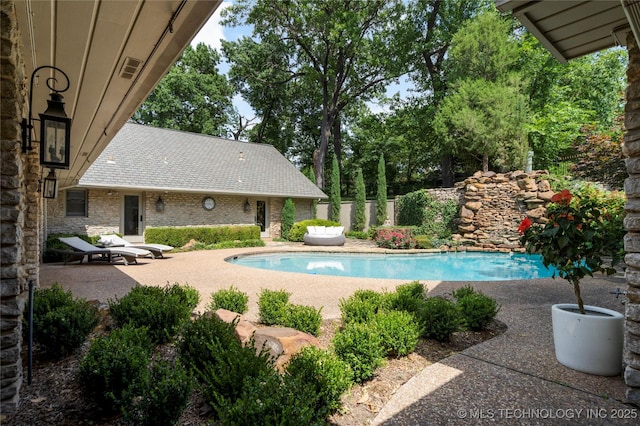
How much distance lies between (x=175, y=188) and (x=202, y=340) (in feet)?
44.2

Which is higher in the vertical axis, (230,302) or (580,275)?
(580,275)

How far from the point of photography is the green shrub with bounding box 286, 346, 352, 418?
8.25ft

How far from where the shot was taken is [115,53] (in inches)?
113

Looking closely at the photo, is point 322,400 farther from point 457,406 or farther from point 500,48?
point 500,48

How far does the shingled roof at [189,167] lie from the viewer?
14452 millimetres

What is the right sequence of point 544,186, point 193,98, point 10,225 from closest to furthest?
point 10,225 → point 544,186 → point 193,98

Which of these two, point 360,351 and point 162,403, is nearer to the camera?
point 162,403

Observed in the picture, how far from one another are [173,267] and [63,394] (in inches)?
291

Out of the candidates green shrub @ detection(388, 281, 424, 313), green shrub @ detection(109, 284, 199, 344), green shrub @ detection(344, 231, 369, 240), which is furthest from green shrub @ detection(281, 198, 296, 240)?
green shrub @ detection(109, 284, 199, 344)

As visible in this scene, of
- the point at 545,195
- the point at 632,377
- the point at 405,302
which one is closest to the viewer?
the point at 632,377

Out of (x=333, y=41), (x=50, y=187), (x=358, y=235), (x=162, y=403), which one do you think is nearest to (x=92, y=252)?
(x=50, y=187)

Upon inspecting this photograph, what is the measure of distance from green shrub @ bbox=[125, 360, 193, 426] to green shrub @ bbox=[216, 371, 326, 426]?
13.7 inches

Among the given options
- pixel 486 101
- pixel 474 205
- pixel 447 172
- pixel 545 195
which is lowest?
pixel 474 205

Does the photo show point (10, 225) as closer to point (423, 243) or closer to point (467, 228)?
point (423, 243)
